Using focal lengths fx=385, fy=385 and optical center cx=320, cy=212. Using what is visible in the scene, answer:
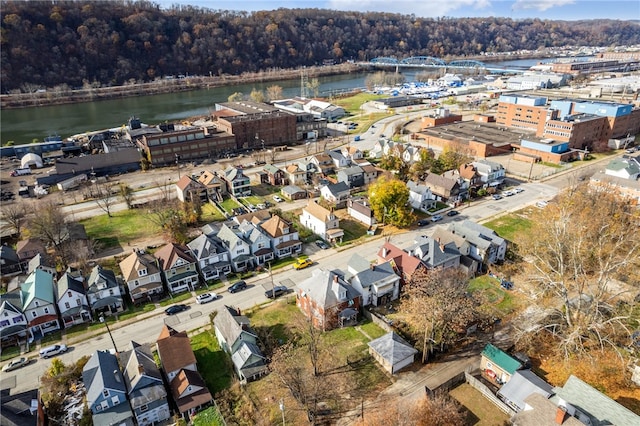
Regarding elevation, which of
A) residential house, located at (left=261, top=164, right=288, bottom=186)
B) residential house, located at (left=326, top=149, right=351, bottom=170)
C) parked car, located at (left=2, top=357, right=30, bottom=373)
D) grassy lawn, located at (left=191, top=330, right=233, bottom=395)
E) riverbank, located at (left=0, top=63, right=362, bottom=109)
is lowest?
parked car, located at (left=2, top=357, right=30, bottom=373)

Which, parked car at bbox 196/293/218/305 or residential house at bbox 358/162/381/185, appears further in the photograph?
residential house at bbox 358/162/381/185

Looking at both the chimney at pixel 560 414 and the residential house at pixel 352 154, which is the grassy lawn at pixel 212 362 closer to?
the chimney at pixel 560 414

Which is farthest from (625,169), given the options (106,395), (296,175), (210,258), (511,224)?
(106,395)

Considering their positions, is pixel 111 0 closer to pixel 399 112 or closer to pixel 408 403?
pixel 399 112

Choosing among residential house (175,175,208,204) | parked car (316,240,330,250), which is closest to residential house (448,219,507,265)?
parked car (316,240,330,250)

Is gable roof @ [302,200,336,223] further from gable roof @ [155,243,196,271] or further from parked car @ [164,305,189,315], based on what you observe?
parked car @ [164,305,189,315]

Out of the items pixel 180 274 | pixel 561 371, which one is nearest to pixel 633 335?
pixel 561 371

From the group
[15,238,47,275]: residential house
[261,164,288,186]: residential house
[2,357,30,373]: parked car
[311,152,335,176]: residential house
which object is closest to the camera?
[2,357,30,373]: parked car

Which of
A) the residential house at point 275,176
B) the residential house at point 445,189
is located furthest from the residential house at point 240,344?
the residential house at point 445,189
